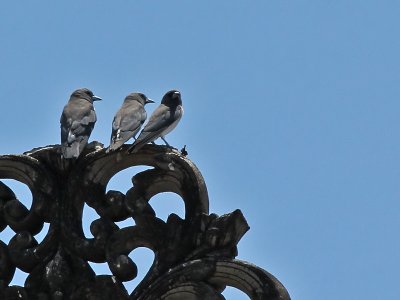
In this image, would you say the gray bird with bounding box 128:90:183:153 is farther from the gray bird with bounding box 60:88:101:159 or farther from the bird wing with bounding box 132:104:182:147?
the gray bird with bounding box 60:88:101:159

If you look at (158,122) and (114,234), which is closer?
(114,234)

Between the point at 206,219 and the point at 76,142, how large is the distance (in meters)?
1.37

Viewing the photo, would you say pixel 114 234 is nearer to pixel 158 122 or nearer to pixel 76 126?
pixel 76 126

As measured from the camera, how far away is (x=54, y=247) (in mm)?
15438

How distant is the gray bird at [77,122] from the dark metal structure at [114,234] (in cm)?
9

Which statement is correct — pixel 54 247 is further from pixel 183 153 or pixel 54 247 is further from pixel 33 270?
pixel 183 153

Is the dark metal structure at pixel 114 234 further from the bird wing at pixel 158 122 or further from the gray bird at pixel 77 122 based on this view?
the bird wing at pixel 158 122

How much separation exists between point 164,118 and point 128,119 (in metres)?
0.77

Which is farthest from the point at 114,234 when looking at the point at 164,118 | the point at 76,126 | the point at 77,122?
the point at 164,118

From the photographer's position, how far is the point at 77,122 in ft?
54.6

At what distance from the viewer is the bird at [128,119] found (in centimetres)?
1602

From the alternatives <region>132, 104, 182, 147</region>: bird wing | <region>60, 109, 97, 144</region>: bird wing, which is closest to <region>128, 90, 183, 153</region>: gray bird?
<region>132, 104, 182, 147</region>: bird wing

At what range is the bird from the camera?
1602cm

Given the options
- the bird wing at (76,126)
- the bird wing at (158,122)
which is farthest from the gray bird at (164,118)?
the bird wing at (76,126)
